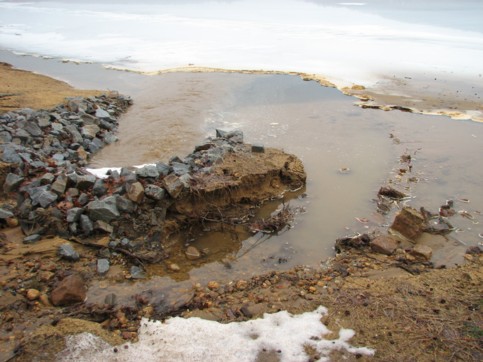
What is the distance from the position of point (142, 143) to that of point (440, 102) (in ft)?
27.1

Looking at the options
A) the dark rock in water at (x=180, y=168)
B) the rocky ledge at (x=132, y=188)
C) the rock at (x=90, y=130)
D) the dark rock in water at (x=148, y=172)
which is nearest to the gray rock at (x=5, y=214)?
the rocky ledge at (x=132, y=188)

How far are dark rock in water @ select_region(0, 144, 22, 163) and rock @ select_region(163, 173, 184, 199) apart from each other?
238 cm

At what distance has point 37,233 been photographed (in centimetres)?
467

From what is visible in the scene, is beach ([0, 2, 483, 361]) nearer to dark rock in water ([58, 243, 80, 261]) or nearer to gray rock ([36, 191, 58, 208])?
dark rock in water ([58, 243, 80, 261])

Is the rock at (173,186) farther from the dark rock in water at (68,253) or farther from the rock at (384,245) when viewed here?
the rock at (384,245)

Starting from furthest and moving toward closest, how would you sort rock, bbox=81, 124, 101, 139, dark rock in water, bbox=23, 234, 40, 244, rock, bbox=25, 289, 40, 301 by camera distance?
1. rock, bbox=81, 124, 101, 139
2. dark rock in water, bbox=23, 234, 40, 244
3. rock, bbox=25, 289, 40, 301

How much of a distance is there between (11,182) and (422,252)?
213 inches

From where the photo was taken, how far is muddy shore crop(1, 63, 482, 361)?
3.29m

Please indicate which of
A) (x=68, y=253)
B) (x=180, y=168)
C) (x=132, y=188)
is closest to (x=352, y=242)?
(x=180, y=168)

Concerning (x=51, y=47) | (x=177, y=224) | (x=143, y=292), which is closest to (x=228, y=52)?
(x=51, y=47)

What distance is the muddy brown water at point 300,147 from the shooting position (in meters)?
5.00

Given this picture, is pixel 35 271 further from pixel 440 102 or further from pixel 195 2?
pixel 195 2

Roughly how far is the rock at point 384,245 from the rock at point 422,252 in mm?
221

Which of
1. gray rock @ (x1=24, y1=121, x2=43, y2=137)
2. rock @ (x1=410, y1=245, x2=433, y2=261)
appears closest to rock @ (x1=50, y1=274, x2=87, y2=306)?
rock @ (x1=410, y1=245, x2=433, y2=261)
